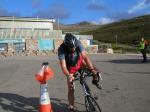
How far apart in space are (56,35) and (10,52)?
10.6 metres

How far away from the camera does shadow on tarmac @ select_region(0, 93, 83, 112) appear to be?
31.9ft

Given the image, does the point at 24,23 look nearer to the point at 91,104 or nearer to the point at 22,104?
the point at 22,104

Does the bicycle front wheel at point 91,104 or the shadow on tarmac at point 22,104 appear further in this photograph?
the shadow on tarmac at point 22,104

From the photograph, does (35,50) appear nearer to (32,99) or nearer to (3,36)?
(3,36)

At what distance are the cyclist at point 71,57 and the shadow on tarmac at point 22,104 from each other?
127 centimetres

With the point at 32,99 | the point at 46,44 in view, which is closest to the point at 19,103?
the point at 32,99

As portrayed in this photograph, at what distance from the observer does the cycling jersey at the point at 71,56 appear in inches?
331

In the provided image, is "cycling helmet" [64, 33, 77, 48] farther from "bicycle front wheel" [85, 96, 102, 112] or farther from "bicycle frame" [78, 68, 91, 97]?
"bicycle front wheel" [85, 96, 102, 112]

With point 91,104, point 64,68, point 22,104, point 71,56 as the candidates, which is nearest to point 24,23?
point 22,104

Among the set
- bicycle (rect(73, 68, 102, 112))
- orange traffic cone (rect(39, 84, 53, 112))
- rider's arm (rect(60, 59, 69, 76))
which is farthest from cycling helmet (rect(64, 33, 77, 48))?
orange traffic cone (rect(39, 84, 53, 112))

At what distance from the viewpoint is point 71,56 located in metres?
8.55

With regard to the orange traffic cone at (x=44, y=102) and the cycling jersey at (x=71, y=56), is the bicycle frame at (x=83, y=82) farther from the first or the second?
the orange traffic cone at (x=44, y=102)

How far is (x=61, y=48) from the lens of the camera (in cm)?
848

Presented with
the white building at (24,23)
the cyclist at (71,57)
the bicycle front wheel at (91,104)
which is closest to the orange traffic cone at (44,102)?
the cyclist at (71,57)
